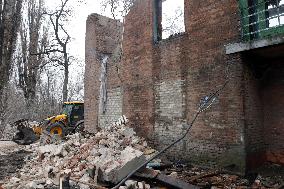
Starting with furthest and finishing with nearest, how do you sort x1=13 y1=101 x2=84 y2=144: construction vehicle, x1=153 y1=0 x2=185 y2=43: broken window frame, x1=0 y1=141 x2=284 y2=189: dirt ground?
x1=13 y1=101 x2=84 y2=144: construction vehicle
x1=153 y1=0 x2=185 y2=43: broken window frame
x1=0 y1=141 x2=284 y2=189: dirt ground

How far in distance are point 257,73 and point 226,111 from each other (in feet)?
4.95

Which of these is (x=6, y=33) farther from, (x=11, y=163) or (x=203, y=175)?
(x=203, y=175)

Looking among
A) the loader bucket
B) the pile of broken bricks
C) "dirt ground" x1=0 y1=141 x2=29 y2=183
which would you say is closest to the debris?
the pile of broken bricks

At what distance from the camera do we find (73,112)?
715 inches

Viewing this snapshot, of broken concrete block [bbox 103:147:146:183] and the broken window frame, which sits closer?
broken concrete block [bbox 103:147:146:183]

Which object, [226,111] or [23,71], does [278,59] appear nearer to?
[226,111]

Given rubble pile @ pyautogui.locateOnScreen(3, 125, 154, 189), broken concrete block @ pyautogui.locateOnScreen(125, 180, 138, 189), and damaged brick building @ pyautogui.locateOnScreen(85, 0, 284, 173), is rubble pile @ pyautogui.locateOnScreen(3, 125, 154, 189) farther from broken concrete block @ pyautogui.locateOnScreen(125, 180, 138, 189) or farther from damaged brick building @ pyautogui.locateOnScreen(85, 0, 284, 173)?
damaged brick building @ pyautogui.locateOnScreen(85, 0, 284, 173)

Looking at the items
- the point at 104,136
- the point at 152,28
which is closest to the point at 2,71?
the point at 104,136

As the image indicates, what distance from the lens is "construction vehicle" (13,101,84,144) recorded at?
15.9 metres

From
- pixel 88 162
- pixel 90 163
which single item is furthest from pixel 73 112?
pixel 90 163

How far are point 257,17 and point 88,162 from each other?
6.14 meters

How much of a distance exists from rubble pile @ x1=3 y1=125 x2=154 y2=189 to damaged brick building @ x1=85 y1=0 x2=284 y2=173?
3.60ft

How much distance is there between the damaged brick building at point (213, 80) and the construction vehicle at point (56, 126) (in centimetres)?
629

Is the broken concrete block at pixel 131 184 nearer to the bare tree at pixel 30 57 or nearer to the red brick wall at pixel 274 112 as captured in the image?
the red brick wall at pixel 274 112
